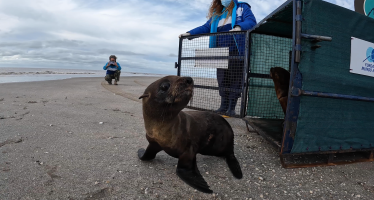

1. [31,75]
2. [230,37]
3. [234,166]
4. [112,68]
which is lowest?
[234,166]

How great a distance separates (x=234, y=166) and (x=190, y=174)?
2.00ft

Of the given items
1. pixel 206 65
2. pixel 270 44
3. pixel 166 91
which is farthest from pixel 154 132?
pixel 270 44

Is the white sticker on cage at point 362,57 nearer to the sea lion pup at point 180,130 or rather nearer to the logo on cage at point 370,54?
the logo on cage at point 370,54

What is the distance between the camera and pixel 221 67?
4754 mm

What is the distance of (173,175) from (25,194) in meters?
1.26

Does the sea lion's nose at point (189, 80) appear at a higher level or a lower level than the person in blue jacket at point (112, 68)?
lower

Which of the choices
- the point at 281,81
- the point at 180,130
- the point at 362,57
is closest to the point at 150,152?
the point at 180,130

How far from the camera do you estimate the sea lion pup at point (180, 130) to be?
2.10 meters

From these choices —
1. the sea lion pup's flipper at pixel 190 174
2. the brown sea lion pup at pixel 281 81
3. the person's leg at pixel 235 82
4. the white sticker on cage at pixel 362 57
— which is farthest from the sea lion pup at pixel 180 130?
the person's leg at pixel 235 82

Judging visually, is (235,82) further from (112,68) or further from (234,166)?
(112,68)

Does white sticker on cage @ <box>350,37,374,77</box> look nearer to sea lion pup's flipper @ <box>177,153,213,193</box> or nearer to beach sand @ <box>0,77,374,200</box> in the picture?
beach sand @ <box>0,77,374,200</box>

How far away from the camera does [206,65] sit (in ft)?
16.2

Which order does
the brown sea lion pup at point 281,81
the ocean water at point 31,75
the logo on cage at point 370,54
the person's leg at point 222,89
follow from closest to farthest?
the logo on cage at point 370,54, the brown sea lion pup at point 281,81, the person's leg at point 222,89, the ocean water at point 31,75

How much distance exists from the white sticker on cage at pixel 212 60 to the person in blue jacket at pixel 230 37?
142mm
